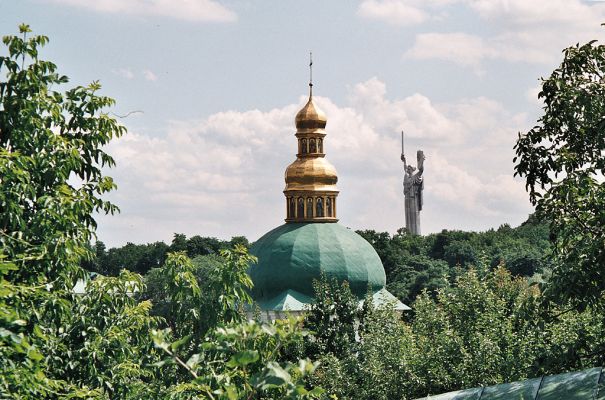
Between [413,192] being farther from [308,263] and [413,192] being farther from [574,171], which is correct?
[574,171]

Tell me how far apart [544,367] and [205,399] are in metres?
5.70

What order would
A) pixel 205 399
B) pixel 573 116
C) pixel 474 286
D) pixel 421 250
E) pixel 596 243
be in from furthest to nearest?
pixel 421 250
pixel 474 286
pixel 573 116
pixel 596 243
pixel 205 399

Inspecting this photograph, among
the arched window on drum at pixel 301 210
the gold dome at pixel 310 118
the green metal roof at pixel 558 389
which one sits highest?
the gold dome at pixel 310 118

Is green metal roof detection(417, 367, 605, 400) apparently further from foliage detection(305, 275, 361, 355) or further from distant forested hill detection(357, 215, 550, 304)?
distant forested hill detection(357, 215, 550, 304)

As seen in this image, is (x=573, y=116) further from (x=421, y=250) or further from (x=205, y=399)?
(x=421, y=250)

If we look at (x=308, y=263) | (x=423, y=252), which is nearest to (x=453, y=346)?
(x=308, y=263)

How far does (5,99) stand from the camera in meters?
11.5

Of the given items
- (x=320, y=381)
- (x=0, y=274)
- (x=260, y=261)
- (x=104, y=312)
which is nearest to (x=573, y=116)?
(x=104, y=312)

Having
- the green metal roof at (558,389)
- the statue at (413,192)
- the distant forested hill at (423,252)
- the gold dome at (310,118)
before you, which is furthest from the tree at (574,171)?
the statue at (413,192)

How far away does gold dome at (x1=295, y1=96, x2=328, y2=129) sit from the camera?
3903cm

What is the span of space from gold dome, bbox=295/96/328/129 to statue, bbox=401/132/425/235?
129 feet

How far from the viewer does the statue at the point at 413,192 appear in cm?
7775

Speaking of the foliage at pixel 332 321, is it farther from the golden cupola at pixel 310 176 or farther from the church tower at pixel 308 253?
the golden cupola at pixel 310 176

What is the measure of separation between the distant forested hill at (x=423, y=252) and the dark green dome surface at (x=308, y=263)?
574 inches
